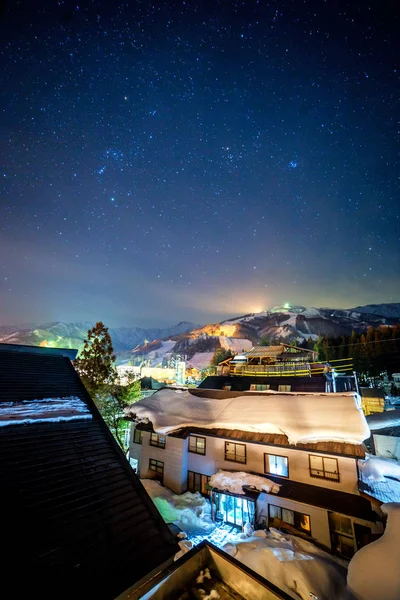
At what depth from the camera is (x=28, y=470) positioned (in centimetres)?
550

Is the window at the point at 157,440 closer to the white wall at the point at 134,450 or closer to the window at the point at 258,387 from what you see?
the white wall at the point at 134,450

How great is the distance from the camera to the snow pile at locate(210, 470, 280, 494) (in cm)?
1346

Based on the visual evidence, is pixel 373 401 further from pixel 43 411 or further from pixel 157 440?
pixel 43 411

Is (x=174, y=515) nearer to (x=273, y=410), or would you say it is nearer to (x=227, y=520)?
(x=227, y=520)

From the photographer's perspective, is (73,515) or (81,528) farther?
(73,515)

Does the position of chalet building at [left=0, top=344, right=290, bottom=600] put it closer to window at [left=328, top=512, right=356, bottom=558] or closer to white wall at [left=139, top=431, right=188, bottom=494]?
window at [left=328, top=512, right=356, bottom=558]

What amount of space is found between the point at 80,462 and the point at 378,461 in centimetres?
2276

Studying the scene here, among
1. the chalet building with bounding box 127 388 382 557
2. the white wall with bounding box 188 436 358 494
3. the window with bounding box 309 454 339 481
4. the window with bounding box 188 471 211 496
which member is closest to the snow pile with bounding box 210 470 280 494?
the chalet building with bounding box 127 388 382 557

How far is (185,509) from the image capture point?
14859mm

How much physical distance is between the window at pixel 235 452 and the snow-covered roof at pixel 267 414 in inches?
40.4

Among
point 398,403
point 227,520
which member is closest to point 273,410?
point 227,520

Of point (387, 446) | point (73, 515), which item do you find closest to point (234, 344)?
point (387, 446)

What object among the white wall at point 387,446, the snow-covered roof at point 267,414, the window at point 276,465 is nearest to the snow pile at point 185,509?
the snow-covered roof at point 267,414

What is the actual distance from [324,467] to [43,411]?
14.6m
